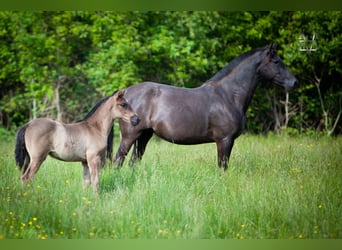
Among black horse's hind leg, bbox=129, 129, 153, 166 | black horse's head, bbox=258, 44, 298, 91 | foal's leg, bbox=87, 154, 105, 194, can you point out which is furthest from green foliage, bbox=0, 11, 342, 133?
foal's leg, bbox=87, 154, 105, 194

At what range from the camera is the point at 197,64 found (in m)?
8.56

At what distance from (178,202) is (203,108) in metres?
1.54

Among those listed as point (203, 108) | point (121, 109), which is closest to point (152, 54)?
point (203, 108)

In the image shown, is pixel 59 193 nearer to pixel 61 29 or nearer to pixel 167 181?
pixel 167 181

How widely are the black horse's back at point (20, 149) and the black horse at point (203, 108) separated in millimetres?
1406

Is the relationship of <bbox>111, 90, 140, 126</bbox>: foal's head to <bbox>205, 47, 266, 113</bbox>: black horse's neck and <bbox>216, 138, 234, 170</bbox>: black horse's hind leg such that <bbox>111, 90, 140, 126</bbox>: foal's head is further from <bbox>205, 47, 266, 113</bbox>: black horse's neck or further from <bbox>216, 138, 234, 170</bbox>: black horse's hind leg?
<bbox>205, 47, 266, 113</bbox>: black horse's neck

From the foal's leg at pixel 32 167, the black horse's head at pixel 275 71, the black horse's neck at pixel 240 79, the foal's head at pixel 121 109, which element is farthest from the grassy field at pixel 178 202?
the black horse's head at pixel 275 71

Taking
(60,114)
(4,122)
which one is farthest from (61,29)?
(4,122)

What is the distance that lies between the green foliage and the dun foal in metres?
2.93

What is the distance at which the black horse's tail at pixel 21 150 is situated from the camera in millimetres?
5234

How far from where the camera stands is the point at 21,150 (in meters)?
5.26

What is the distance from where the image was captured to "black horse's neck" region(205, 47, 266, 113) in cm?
660

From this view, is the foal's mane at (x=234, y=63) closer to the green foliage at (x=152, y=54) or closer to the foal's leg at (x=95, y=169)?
the green foliage at (x=152, y=54)

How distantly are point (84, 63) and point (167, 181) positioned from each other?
4.55 metres
